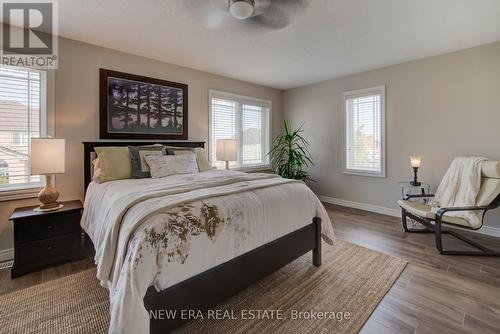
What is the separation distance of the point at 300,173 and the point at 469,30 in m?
3.09

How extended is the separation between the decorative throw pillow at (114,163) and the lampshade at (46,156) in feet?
1.20

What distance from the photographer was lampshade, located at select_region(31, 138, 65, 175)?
2.34m

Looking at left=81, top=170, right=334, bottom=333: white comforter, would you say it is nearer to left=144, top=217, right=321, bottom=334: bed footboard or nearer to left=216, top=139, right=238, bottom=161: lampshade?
left=144, top=217, right=321, bottom=334: bed footboard

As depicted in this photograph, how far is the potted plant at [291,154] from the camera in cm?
486

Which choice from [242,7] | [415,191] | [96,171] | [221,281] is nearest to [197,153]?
[96,171]

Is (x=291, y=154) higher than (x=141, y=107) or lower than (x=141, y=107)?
lower

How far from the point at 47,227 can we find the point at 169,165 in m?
1.33

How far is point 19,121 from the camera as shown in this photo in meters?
2.63

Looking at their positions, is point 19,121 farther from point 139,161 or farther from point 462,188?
point 462,188

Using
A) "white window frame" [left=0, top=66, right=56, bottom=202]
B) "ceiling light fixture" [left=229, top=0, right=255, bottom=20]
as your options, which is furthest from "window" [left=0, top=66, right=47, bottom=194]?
"ceiling light fixture" [left=229, top=0, right=255, bottom=20]

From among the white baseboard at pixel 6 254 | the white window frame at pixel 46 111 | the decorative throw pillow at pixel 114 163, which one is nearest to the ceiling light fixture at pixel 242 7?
the decorative throw pillow at pixel 114 163

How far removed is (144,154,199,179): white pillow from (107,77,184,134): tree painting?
0.76m

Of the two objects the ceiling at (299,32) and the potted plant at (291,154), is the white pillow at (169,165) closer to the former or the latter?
the ceiling at (299,32)

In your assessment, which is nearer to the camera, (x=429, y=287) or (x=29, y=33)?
(x=429, y=287)
